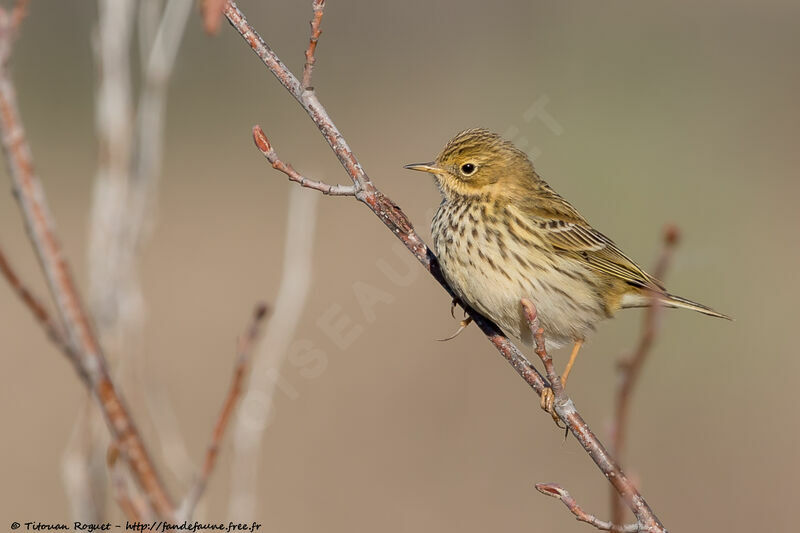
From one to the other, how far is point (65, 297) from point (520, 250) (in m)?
2.89

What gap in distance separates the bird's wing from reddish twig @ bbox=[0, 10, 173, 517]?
309 centimetres

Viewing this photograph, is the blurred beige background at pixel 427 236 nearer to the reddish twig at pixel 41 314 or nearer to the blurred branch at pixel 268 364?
the blurred branch at pixel 268 364

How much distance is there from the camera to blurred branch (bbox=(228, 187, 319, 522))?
3.72m

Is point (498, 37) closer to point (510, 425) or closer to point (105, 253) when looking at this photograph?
point (510, 425)

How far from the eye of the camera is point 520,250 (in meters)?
5.04

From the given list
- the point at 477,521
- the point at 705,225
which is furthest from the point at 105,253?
the point at 705,225

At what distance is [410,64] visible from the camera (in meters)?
18.8

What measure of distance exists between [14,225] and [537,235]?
11.8 metres

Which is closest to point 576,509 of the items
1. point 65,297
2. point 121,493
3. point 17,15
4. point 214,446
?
point 214,446

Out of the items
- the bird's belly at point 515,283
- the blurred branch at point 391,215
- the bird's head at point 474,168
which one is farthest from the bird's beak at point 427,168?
the blurred branch at point 391,215

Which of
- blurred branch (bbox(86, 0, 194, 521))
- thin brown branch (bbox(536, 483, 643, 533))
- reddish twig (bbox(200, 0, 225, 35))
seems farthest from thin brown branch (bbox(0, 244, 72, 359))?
thin brown branch (bbox(536, 483, 643, 533))

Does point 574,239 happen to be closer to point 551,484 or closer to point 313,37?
point 313,37

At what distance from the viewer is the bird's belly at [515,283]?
15.0ft

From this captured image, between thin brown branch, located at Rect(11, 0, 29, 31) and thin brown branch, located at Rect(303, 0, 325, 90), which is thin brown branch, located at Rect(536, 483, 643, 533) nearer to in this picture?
thin brown branch, located at Rect(303, 0, 325, 90)
